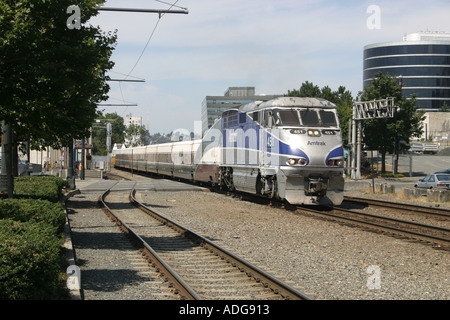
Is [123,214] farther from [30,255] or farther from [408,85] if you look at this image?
[408,85]

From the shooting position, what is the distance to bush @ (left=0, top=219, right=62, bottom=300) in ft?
19.4

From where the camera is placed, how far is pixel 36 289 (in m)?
6.22

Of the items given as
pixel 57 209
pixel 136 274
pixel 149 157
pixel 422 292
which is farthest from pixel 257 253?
pixel 149 157

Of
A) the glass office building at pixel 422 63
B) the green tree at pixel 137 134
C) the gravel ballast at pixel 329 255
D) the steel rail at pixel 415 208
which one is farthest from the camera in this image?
the glass office building at pixel 422 63

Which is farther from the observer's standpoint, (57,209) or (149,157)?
(149,157)

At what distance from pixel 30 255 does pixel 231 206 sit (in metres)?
15.1

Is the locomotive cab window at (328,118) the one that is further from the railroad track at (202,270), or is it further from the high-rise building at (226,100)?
the high-rise building at (226,100)

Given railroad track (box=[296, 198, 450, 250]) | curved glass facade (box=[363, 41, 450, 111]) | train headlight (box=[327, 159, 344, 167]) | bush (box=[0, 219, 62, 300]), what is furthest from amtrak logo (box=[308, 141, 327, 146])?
curved glass facade (box=[363, 41, 450, 111])

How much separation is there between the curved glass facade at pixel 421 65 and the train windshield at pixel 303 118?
400ft

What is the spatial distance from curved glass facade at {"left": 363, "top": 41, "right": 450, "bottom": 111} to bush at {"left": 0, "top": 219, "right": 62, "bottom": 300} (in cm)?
13566

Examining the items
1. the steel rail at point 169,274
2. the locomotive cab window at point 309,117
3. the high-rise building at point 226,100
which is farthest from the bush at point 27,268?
the high-rise building at point 226,100

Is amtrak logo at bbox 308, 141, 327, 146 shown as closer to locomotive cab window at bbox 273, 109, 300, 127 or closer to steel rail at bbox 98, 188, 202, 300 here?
locomotive cab window at bbox 273, 109, 300, 127

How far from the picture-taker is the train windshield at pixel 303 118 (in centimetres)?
1838
